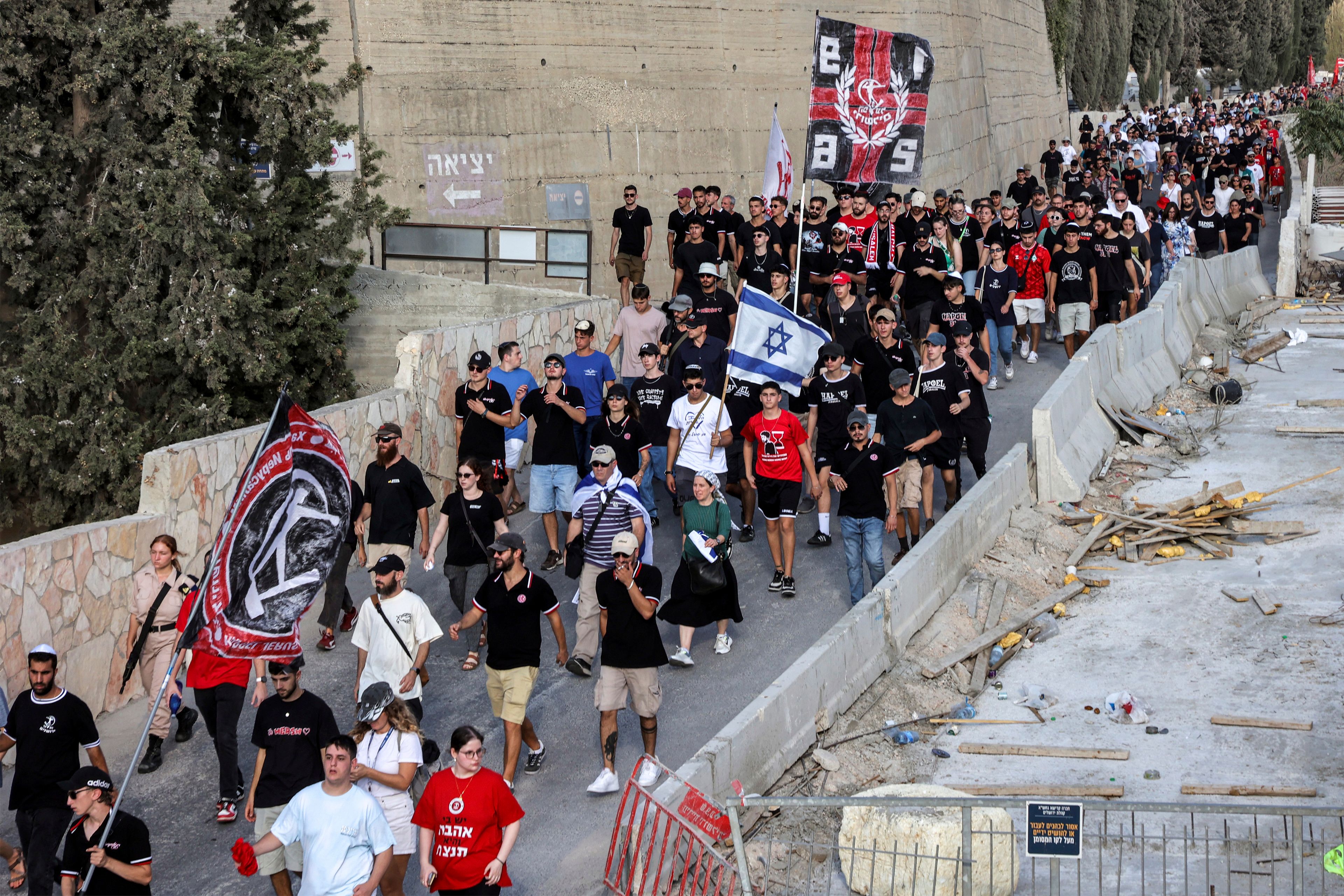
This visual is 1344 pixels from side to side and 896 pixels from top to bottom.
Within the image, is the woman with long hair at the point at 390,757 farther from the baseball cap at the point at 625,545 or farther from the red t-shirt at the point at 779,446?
the red t-shirt at the point at 779,446

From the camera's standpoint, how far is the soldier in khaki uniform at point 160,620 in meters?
9.77

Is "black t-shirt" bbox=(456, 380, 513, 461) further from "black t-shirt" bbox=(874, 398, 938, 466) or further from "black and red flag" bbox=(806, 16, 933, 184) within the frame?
"black and red flag" bbox=(806, 16, 933, 184)

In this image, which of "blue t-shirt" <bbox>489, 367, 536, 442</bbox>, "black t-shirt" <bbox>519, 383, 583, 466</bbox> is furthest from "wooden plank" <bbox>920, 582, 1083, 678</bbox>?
"blue t-shirt" <bbox>489, 367, 536, 442</bbox>

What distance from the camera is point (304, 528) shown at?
8.32 m

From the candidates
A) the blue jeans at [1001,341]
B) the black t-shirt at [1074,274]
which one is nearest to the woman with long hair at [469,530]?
the blue jeans at [1001,341]

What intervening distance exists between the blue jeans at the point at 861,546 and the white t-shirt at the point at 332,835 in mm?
5581

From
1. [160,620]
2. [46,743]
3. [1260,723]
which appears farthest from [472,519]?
[1260,723]

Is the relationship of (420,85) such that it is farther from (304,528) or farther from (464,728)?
(464,728)

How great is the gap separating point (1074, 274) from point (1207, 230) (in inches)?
279

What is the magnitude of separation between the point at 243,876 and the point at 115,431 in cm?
1162

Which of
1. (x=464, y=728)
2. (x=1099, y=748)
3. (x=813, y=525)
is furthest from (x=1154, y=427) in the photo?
(x=464, y=728)

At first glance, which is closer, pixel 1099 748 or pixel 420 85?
pixel 1099 748

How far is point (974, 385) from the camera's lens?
13953mm

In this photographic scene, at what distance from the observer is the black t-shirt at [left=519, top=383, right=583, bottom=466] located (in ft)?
42.2
